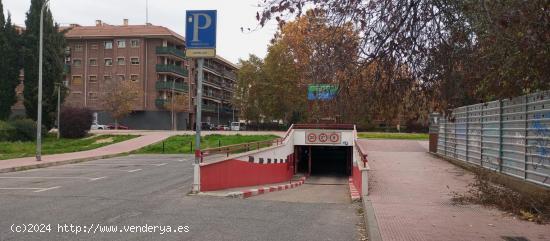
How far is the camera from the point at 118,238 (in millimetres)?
7477

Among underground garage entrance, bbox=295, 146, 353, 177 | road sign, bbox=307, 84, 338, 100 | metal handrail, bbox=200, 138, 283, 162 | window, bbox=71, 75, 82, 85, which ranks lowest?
underground garage entrance, bbox=295, 146, 353, 177

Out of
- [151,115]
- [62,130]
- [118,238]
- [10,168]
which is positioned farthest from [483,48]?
[151,115]

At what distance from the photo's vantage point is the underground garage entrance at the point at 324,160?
1335 inches

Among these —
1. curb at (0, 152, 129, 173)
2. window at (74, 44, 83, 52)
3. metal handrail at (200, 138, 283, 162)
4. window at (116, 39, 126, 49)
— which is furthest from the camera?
window at (74, 44, 83, 52)

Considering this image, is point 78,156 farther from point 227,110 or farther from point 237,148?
point 227,110

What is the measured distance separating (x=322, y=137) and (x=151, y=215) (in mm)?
21382

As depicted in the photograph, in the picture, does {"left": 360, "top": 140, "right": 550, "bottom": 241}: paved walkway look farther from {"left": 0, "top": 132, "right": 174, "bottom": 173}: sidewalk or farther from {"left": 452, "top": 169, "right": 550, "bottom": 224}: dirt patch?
{"left": 0, "top": 132, "right": 174, "bottom": 173}: sidewalk

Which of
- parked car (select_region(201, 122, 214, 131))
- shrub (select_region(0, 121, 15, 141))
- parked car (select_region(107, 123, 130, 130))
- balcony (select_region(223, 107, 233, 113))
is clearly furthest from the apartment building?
shrub (select_region(0, 121, 15, 141))

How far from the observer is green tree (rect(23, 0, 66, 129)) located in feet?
142

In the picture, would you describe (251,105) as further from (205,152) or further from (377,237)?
(377,237)

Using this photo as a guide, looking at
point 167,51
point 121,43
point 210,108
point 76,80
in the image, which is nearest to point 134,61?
point 121,43

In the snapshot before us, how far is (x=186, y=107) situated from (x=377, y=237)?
224 feet

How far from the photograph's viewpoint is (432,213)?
968cm

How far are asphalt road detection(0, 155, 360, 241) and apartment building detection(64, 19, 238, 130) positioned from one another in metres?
57.9
